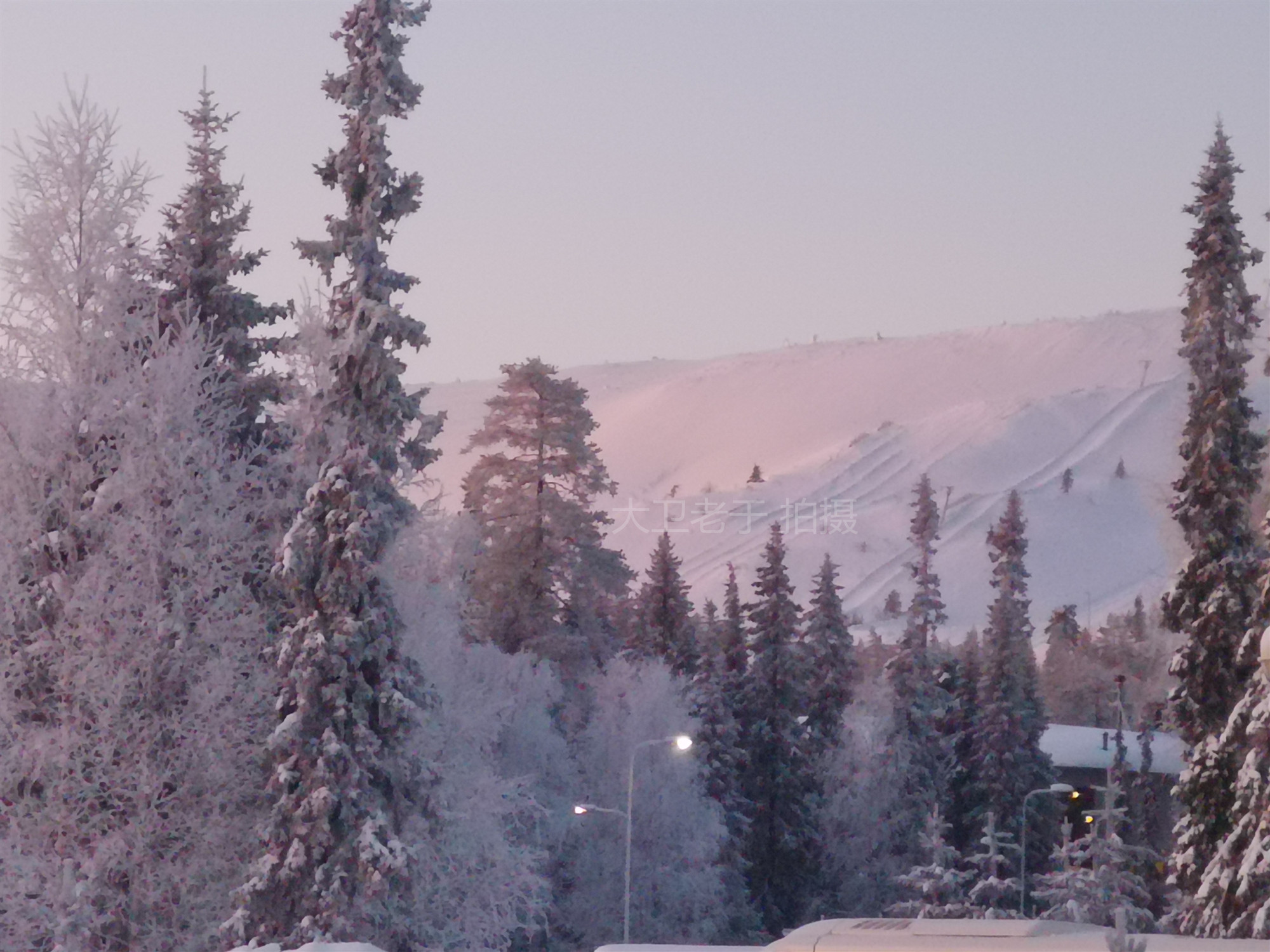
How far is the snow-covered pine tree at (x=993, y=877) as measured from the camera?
61.7 metres

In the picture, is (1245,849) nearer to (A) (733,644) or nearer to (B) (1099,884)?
(B) (1099,884)

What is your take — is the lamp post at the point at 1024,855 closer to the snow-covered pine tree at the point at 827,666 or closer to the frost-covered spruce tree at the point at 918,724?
the frost-covered spruce tree at the point at 918,724

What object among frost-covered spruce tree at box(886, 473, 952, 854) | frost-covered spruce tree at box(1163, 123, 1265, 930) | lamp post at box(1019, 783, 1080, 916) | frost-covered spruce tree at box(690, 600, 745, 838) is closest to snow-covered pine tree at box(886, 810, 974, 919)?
frost-covered spruce tree at box(886, 473, 952, 854)

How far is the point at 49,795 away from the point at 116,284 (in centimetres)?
881

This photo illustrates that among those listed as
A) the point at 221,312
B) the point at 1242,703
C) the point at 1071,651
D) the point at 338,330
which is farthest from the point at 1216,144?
the point at 1071,651

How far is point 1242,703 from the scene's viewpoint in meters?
33.0

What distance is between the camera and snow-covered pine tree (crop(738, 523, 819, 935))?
79.8 m

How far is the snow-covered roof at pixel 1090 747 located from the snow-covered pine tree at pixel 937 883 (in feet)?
122

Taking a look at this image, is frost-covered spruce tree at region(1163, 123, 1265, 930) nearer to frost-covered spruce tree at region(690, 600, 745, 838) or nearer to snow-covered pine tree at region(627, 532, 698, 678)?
frost-covered spruce tree at region(690, 600, 745, 838)

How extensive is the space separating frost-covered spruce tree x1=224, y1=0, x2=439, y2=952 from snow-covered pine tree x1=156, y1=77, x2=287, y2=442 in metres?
4.99

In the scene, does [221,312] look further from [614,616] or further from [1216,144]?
[614,616]

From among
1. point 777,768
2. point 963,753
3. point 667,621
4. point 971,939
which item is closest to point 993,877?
point 777,768

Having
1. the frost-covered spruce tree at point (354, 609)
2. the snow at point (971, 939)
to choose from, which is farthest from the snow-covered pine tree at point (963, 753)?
the snow at point (971, 939)

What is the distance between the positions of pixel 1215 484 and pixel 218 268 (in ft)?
70.6
